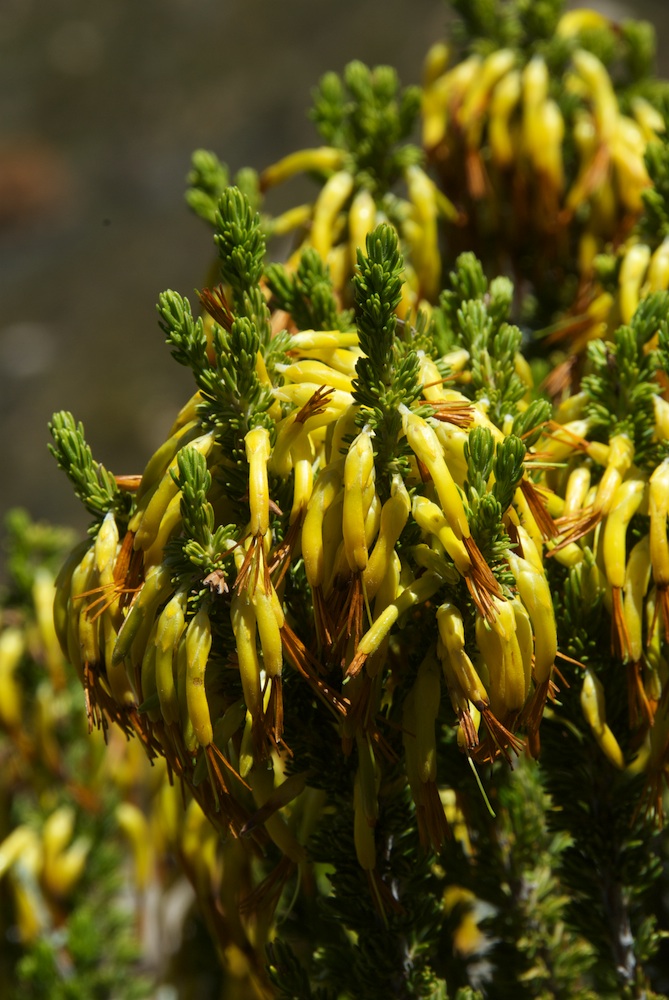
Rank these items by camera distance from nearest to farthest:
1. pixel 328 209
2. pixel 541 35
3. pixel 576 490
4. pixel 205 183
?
pixel 576 490 < pixel 205 183 < pixel 328 209 < pixel 541 35

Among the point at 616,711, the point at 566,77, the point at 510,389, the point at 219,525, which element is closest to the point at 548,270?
the point at 566,77

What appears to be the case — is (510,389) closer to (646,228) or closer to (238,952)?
(646,228)

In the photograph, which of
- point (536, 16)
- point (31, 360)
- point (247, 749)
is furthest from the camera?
point (31, 360)

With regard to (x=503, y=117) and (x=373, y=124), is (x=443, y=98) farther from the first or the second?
(x=373, y=124)

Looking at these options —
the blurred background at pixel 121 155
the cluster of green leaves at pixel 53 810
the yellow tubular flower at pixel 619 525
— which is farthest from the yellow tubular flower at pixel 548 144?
the blurred background at pixel 121 155

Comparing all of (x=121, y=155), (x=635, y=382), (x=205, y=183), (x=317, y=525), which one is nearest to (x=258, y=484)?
(x=317, y=525)

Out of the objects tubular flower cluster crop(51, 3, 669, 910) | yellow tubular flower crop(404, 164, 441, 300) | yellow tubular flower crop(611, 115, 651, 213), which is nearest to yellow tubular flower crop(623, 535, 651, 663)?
tubular flower cluster crop(51, 3, 669, 910)
